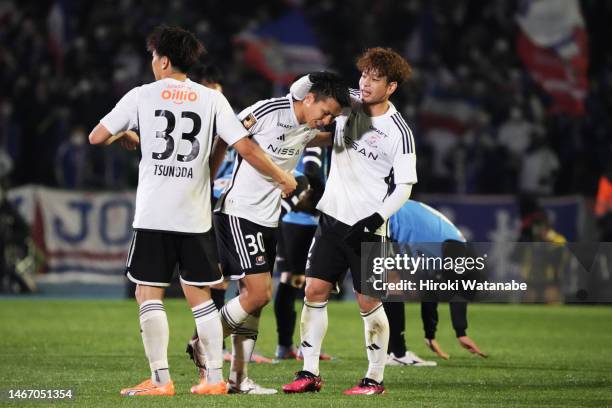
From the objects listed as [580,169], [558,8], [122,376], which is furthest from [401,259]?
[558,8]

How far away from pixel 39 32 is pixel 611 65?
34.6 ft

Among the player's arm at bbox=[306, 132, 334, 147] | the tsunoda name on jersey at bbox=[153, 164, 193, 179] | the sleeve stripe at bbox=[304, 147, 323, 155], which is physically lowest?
the tsunoda name on jersey at bbox=[153, 164, 193, 179]

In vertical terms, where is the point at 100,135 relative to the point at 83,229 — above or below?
above

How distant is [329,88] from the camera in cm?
679

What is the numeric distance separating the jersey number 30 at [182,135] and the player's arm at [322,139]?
102 centimetres

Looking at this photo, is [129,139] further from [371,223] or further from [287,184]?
[371,223]

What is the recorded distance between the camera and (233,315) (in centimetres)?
692

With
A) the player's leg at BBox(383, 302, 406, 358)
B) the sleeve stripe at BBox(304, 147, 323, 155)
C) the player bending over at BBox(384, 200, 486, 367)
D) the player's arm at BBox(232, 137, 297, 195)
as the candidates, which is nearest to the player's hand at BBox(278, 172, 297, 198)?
the player's arm at BBox(232, 137, 297, 195)

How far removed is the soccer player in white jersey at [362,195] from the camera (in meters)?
7.05

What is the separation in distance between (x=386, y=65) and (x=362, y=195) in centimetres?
83

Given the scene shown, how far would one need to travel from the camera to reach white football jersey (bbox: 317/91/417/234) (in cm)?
705

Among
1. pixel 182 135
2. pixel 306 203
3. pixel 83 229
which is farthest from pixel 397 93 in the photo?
pixel 182 135

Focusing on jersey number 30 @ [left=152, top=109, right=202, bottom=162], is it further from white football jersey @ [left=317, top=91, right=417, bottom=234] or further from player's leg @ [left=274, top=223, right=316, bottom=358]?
player's leg @ [left=274, top=223, right=316, bottom=358]

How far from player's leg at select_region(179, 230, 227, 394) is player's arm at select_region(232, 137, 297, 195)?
0.53 meters
